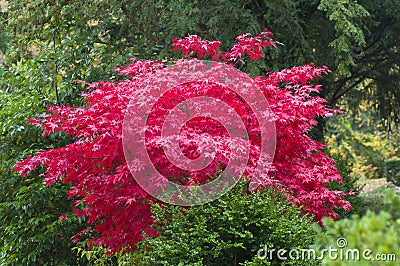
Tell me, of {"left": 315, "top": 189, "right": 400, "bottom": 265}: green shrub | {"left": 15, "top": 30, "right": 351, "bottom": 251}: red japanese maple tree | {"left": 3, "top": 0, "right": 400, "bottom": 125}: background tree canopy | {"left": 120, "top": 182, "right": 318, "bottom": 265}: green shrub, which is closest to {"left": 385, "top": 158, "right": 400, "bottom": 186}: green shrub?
{"left": 3, "top": 0, "right": 400, "bottom": 125}: background tree canopy

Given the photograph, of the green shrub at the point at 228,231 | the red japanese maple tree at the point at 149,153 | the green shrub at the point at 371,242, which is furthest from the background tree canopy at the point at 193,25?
the green shrub at the point at 371,242

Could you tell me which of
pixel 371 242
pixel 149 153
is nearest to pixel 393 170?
pixel 149 153

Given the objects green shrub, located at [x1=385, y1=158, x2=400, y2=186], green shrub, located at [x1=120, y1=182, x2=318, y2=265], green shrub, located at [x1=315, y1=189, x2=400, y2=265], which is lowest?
green shrub, located at [x1=385, y1=158, x2=400, y2=186]

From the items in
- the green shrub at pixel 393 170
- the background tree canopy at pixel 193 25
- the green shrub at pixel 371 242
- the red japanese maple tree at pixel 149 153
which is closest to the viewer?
the green shrub at pixel 371 242

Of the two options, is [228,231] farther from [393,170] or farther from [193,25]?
[393,170]

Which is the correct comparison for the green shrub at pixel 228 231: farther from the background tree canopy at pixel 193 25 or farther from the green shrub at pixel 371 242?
the background tree canopy at pixel 193 25

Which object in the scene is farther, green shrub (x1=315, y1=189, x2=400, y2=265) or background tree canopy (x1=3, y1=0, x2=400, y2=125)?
background tree canopy (x1=3, y1=0, x2=400, y2=125)

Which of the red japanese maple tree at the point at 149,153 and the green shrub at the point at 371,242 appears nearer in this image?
the green shrub at the point at 371,242

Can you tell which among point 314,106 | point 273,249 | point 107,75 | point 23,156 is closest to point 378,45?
point 107,75

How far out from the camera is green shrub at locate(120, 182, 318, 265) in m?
3.99

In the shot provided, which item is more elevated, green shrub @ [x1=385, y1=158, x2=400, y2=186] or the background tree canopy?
the background tree canopy

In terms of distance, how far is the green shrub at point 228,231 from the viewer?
3986mm

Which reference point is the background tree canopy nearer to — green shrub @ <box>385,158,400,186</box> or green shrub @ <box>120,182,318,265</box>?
green shrub @ <box>120,182,318,265</box>

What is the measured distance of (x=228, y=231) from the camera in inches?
155
